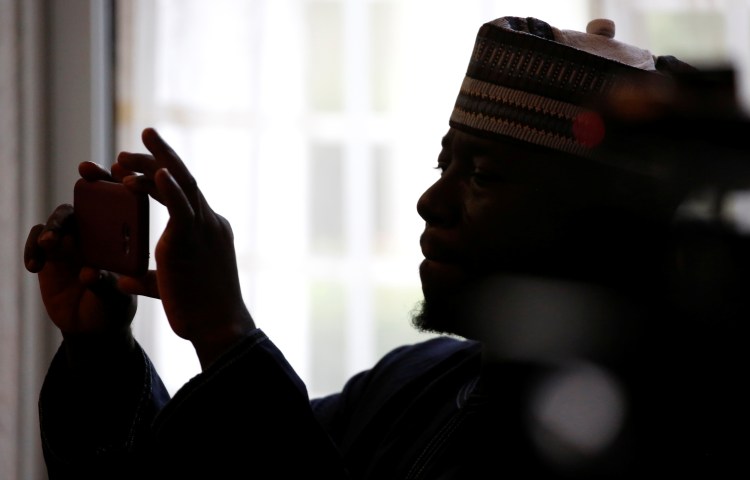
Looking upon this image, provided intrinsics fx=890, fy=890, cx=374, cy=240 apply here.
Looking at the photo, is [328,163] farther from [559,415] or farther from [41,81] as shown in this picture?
[559,415]

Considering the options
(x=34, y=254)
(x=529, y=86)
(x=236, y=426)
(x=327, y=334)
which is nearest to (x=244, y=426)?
(x=236, y=426)

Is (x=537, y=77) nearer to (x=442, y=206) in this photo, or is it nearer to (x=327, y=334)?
(x=442, y=206)

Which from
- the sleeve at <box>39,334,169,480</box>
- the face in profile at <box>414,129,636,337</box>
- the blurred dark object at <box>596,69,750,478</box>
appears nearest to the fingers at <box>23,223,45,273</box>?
the sleeve at <box>39,334,169,480</box>

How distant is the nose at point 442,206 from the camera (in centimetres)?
108

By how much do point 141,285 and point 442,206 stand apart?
37 centimetres

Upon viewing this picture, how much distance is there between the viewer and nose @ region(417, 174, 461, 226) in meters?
1.08

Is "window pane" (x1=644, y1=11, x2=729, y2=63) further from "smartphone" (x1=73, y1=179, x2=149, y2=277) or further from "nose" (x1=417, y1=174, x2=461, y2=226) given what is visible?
"smartphone" (x1=73, y1=179, x2=149, y2=277)

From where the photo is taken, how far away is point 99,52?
2.12 m

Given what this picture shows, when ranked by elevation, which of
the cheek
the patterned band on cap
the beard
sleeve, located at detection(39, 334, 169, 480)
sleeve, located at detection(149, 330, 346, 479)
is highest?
the patterned band on cap

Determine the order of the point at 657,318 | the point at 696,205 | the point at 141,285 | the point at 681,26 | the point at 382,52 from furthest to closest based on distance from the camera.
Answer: the point at 382,52 → the point at 681,26 → the point at 141,285 → the point at 657,318 → the point at 696,205

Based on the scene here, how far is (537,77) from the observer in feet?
3.46

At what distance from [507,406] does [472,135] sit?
0.33 metres

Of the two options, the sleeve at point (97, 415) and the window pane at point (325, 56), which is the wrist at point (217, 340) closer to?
the sleeve at point (97, 415)

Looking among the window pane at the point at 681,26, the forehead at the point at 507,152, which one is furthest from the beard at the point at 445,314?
the window pane at the point at 681,26
